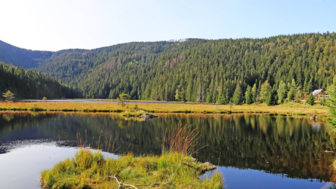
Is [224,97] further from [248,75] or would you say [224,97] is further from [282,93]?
[248,75]

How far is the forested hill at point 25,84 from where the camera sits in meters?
102

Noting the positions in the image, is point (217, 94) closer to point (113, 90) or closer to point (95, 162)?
point (113, 90)

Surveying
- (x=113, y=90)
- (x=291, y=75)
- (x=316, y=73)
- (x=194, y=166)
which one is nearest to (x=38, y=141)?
(x=194, y=166)

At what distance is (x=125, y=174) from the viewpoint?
916cm

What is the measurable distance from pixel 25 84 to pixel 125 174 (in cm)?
12807

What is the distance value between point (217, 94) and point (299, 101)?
4224cm

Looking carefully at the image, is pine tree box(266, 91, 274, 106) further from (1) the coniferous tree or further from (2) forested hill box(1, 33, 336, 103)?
(2) forested hill box(1, 33, 336, 103)

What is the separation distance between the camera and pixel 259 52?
182 meters

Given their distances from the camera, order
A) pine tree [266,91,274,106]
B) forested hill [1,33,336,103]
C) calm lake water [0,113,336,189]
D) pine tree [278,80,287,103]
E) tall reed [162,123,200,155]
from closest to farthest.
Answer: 1. tall reed [162,123,200,155]
2. calm lake water [0,113,336,189]
3. pine tree [266,91,274,106]
4. pine tree [278,80,287,103]
5. forested hill [1,33,336,103]

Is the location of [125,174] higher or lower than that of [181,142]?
lower

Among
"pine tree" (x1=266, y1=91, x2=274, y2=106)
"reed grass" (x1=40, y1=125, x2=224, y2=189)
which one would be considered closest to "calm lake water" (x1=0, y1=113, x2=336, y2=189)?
"reed grass" (x1=40, y1=125, x2=224, y2=189)

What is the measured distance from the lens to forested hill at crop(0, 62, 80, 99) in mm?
101625

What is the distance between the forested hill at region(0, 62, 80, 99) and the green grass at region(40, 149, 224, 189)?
106155 millimetres

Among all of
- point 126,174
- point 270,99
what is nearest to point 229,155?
point 126,174
